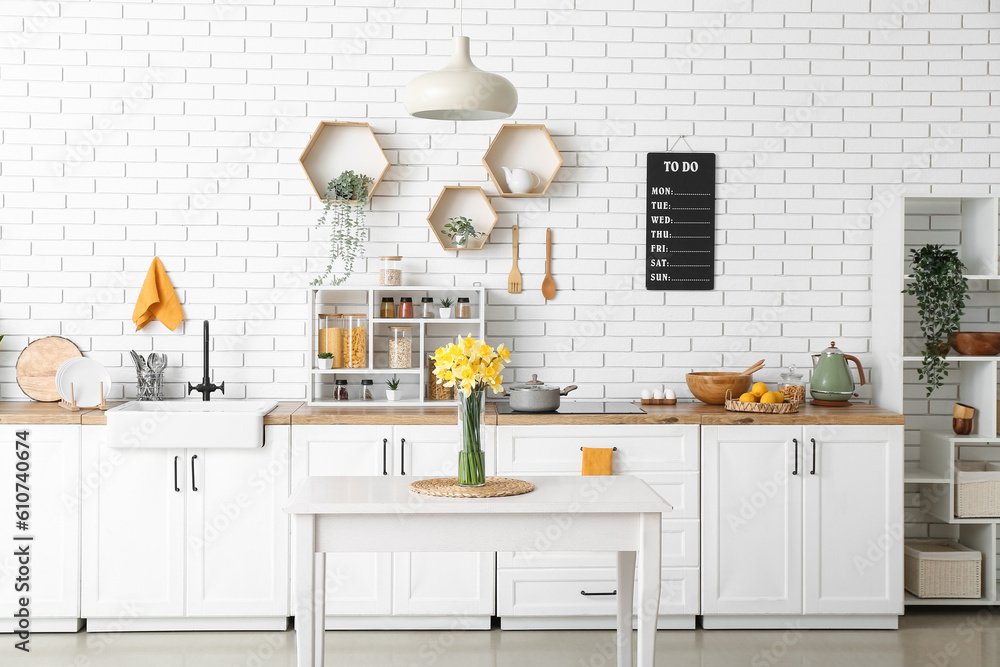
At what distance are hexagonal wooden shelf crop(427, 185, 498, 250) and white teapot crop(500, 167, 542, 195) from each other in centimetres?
18

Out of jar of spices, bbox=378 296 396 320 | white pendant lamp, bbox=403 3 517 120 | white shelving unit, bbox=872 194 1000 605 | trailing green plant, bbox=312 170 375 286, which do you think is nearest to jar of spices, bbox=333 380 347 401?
jar of spices, bbox=378 296 396 320

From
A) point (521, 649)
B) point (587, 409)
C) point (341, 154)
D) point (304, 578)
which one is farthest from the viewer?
point (341, 154)

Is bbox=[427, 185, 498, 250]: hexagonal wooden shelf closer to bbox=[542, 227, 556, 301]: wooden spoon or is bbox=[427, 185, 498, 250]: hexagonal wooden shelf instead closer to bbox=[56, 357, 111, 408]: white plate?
bbox=[542, 227, 556, 301]: wooden spoon

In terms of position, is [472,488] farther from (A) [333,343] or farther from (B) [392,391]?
(A) [333,343]

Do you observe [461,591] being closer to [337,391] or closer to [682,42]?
[337,391]

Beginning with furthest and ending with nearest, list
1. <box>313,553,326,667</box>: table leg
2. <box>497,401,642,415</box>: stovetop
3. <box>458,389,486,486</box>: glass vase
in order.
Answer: <box>497,401,642,415</box>: stovetop, <box>313,553,326,667</box>: table leg, <box>458,389,486,486</box>: glass vase

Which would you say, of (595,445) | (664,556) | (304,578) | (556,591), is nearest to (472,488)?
(304,578)

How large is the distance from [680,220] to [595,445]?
147 centimetres

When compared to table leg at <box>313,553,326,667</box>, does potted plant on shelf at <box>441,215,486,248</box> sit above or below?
above

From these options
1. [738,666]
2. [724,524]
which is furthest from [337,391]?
[738,666]

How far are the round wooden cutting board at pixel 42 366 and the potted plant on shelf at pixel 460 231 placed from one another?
7.23 feet

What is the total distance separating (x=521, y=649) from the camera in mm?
4367

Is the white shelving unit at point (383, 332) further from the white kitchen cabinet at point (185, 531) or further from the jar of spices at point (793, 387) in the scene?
the jar of spices at point (793, 387)

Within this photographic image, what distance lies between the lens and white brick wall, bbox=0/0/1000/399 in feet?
16.6
